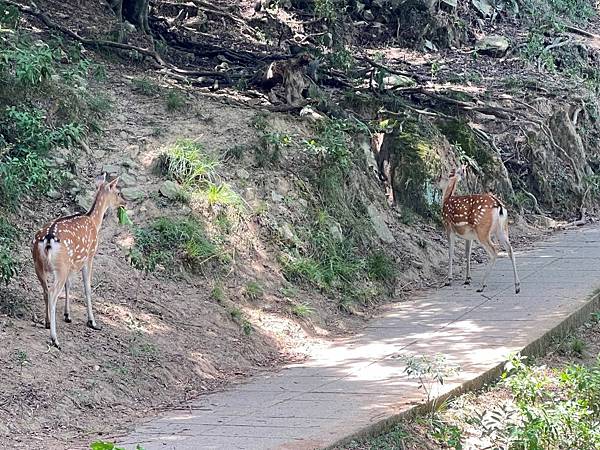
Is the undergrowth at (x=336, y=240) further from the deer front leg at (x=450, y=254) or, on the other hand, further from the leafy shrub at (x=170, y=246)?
the leafy shrub at (x=170, y=246)

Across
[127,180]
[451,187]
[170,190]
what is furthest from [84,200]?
[451,187]

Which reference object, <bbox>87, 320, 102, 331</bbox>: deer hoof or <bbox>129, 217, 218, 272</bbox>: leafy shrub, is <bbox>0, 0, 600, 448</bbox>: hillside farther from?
<bbox>87, 320, 102, 331</bbox>: deer hoof

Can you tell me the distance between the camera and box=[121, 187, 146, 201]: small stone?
13.6 meters

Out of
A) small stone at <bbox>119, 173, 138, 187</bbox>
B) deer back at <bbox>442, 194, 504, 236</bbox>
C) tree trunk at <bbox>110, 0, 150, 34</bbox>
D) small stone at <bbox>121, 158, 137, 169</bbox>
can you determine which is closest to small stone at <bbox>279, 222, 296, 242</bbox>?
small stone at <bbox>119, 173, 138, 187</bbox>

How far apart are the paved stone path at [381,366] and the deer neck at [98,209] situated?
2412 mm

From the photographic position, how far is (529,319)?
12977mm

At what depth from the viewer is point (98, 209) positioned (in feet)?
38.4

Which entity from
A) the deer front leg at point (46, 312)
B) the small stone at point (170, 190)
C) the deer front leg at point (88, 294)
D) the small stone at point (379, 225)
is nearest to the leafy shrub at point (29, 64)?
the small stone at point (170, 190)

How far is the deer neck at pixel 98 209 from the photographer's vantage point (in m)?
11.4

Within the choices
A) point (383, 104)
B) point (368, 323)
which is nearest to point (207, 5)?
point (383, 104)

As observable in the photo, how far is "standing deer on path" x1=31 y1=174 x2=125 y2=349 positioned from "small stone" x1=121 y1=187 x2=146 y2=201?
7.04 ft

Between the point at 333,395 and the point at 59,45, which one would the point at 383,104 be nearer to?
the point at 59,45

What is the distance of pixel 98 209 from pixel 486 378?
450cm

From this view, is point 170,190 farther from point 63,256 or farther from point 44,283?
point 44,283
